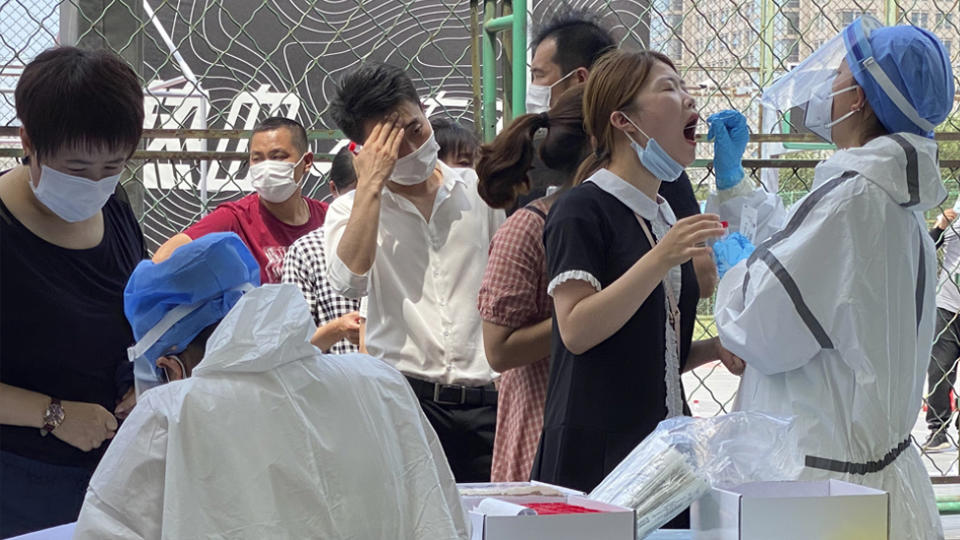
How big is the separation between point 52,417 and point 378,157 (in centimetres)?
89

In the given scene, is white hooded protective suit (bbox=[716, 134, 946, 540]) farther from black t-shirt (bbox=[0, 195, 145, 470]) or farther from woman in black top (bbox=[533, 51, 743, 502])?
black t-shirt (bbox=[0, 195, 145, 470])

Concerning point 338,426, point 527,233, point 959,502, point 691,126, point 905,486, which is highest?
point 691,126

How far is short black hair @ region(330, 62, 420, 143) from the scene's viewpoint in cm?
238

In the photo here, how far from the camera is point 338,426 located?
1.10 meters

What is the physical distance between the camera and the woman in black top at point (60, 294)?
66.0 inches

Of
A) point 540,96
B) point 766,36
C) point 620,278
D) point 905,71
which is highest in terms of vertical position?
point 766,36

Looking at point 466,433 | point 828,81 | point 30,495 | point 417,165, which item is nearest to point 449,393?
point 466,433

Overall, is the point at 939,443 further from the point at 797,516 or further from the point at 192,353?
the point at 192,353

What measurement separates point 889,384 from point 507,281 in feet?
2.20

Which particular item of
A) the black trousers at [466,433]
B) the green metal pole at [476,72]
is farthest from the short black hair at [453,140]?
the black trousers at [466,433]

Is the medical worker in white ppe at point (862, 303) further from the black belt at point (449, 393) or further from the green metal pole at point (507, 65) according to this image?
the green metal pole at point (507, 65)

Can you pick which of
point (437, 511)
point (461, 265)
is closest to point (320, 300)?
point (461, 265)

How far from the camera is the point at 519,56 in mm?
2627

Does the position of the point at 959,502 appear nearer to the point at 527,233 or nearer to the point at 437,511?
the point at 527,233
